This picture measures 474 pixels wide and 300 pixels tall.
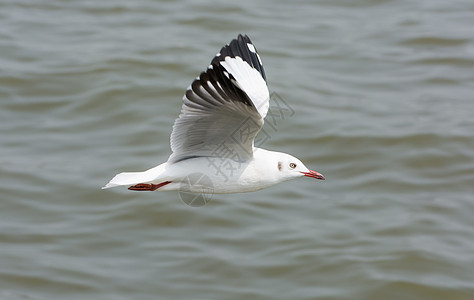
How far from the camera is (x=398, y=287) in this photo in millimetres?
8789

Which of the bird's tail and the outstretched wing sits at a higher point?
the outstretched wing

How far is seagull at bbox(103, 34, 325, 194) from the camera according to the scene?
5.27 m

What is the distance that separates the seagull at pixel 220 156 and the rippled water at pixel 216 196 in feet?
10.9

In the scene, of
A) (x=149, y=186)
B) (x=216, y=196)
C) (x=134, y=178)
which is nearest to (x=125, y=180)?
(x=134, y=178)

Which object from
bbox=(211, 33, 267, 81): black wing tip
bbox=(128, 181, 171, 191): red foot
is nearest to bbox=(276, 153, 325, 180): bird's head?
bbox=(211, 33, 267, 81): black wing tip

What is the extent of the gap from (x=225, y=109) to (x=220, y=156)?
0.63m

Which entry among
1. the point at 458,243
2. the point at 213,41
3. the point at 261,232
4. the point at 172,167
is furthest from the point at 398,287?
the point at 213,41

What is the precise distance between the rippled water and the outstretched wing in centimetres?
346

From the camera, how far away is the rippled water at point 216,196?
8922mm

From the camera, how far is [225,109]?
5.07 meters

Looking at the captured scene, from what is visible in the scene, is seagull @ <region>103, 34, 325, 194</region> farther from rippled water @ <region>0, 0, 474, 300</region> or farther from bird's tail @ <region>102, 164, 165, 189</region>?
rippled water @ <region>0, 0, 474, 300</region>

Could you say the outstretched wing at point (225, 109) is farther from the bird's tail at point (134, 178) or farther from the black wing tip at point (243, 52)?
the bird's tail at point (134, 178)

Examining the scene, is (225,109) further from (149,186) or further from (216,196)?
(216,196)

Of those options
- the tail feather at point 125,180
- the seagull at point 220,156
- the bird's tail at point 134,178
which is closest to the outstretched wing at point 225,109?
the seagull at point 220,156
